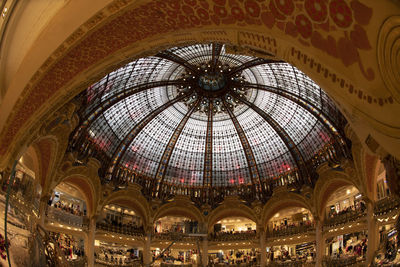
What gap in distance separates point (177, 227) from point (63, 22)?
35515 mm

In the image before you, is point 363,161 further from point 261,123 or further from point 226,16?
point 226,16

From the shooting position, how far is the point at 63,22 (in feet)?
43.2

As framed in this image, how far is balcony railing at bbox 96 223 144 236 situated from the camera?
35.2 metres

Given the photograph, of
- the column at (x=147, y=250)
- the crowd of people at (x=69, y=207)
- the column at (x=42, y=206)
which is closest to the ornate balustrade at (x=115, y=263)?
the column at (x=147, y=250)

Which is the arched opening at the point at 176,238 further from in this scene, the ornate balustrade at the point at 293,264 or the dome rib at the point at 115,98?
the dome rib at the point at 115,98

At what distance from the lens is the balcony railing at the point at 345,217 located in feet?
101

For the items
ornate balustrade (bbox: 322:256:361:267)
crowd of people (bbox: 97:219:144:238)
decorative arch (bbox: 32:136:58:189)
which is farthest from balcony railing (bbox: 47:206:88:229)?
ornate balustrade (bbox: 322:256:361:267)

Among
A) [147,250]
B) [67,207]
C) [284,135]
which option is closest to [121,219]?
[147,250]

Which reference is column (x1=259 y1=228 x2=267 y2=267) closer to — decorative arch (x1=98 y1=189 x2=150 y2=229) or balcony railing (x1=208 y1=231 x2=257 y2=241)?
balcony railing (x1=208 y1=231 x2=257 y2=241)

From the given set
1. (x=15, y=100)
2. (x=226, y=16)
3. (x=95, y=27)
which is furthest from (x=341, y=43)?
(x=15, y=100)

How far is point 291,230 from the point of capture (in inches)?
1479

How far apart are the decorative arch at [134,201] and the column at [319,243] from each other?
2028 cm

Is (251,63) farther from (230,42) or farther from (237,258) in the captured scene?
(237,258)

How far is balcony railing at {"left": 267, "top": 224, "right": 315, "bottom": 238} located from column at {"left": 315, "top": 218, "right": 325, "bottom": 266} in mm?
1155
